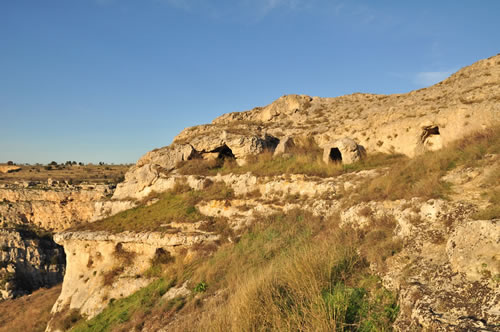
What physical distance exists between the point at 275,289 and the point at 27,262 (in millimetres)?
31696

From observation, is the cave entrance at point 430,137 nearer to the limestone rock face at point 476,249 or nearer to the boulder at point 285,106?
the limestone rock face at point 476,249

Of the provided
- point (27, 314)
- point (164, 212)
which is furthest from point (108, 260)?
point (27, 314)

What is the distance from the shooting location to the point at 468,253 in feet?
16.0

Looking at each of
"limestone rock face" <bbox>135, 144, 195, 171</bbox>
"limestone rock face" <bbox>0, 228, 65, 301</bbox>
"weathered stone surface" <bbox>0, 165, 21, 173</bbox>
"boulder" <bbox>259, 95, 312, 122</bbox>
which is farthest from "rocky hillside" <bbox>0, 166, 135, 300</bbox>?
"weathered stone surface" <bbox>0, 165, 21, 173</bbox>

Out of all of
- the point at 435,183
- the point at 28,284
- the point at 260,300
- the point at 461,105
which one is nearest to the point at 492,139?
the point at 435,183

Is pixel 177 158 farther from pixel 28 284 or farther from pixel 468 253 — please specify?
Answer: pixel 28 284

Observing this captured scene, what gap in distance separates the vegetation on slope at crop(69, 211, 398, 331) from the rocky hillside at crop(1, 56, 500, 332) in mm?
44

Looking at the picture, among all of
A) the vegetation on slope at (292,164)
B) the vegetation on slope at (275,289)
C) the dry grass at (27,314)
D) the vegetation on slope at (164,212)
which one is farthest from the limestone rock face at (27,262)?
the vegetation on slope at (292,164)

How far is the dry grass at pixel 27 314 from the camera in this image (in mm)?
15155

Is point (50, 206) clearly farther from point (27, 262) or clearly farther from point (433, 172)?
point (433, 172)

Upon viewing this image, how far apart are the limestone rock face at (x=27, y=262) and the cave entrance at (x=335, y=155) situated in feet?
90.7

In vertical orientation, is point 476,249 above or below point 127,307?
above

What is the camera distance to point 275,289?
504 centimetres

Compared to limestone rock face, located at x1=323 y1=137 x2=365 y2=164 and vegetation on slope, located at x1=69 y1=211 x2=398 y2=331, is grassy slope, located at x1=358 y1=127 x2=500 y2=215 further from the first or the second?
limestone rock face, located at x1=323 y1=137 x2=365 y2=164
